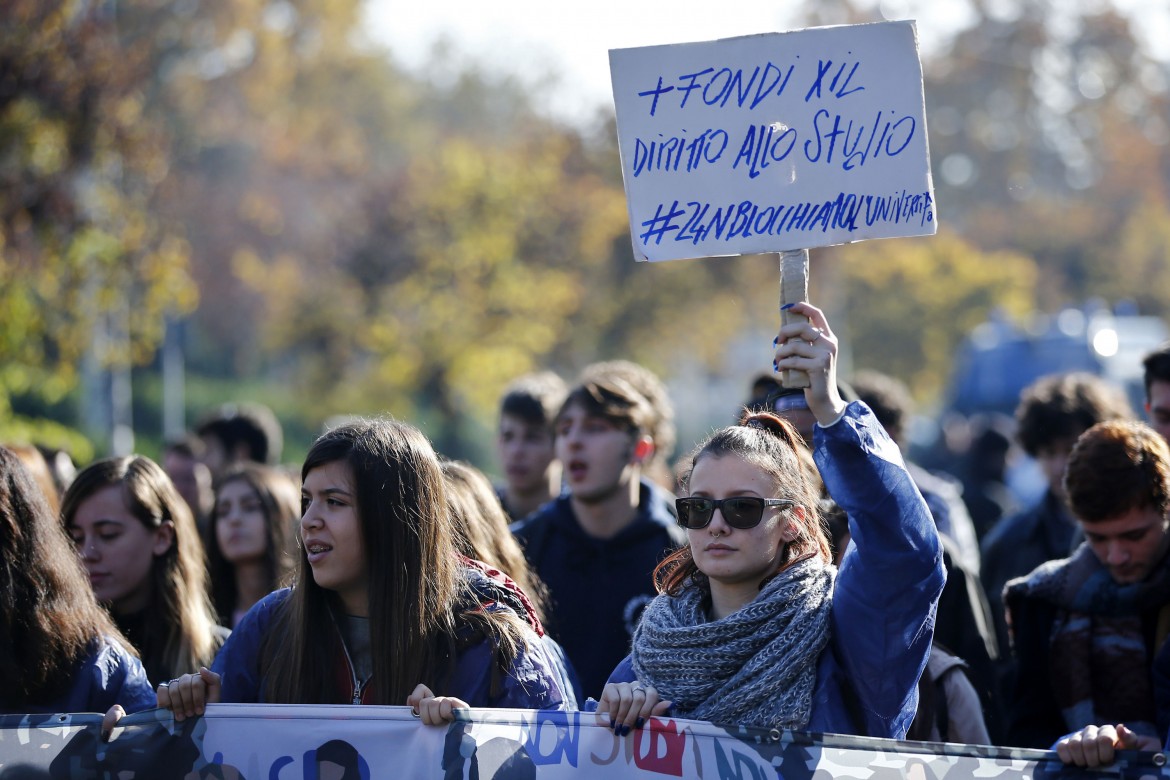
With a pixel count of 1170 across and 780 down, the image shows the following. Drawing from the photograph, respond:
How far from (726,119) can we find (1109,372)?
1230 cm

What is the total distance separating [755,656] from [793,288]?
780mm

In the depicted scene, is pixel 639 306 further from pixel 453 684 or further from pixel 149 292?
pixel 453 684

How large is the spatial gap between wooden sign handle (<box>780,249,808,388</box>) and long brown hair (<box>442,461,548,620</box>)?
129cm

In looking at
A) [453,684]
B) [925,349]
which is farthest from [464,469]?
[925,349]

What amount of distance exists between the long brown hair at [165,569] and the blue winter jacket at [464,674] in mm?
Result: 809

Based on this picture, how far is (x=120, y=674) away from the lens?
3527mm

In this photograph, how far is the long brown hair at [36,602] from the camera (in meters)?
3.45

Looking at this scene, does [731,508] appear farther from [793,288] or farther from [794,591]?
[793,288]

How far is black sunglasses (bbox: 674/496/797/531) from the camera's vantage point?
3133 millimetres

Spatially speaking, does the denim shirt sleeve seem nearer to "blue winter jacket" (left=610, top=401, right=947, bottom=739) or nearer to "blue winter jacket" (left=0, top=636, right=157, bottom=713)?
"blue winter jacket" (left=610, top=401, right=947, bottom=739)

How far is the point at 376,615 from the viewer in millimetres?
3350

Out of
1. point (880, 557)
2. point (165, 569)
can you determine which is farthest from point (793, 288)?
point (165, 569)

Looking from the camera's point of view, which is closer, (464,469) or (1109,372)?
(464,469)

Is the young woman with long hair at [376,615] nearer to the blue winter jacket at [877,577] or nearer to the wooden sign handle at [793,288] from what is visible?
the blue winter jacket at [877,577]
